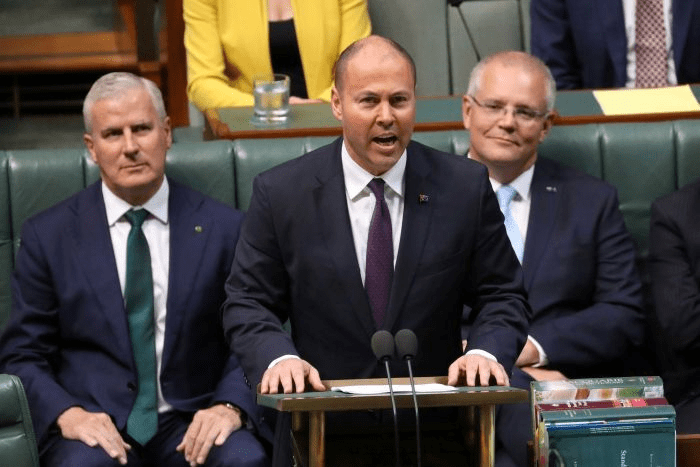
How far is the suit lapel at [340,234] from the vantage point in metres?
2.76

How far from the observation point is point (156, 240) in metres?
3.25

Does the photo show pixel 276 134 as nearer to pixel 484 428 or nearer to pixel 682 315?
pixel 682 315

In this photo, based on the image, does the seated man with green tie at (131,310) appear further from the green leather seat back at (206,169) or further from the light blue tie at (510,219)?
the light blue tie at (510,219)

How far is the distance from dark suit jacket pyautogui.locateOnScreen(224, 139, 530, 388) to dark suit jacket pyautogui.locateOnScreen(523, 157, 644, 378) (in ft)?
1.78

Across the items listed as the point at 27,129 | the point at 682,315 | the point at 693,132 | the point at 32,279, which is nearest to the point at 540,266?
the point at 682,315

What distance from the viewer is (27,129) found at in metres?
5.52

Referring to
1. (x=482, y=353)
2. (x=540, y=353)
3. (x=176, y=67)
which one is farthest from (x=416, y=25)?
(x=482, y=353)

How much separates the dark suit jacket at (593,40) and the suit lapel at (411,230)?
73.4 inches

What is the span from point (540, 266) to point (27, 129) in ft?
9.22

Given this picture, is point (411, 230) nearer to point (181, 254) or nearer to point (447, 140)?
→ point (181, 254)

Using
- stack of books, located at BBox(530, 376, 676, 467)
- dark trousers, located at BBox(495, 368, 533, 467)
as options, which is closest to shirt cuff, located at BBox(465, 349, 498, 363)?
stack of books, located at BBox(530, 376, 676, 467)

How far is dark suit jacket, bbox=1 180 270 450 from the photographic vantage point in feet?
10.3

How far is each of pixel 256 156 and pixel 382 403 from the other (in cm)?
150

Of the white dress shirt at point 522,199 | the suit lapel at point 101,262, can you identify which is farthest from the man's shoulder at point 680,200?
the suit lapel at point 101,262
